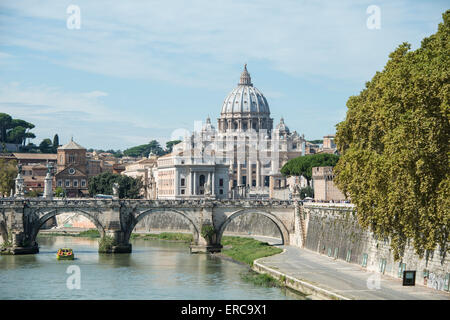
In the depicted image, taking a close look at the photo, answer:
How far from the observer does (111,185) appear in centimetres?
10975

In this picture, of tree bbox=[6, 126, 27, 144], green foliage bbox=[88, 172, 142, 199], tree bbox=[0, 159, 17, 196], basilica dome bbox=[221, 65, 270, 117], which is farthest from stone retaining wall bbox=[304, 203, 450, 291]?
basilica dome bbox=[221, 65, 270, 117]

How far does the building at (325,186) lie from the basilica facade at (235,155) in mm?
34072

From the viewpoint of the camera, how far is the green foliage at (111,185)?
4289 inches

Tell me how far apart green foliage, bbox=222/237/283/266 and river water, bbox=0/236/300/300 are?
3.41 feet

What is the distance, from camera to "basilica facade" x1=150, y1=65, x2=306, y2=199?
123 m

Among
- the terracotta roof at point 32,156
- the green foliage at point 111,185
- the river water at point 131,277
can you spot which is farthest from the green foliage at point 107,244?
the terracotta roof at point 32,156

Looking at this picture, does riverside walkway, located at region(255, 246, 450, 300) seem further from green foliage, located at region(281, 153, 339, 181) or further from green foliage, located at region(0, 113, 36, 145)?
green foliage, located at region(0, 113, 36, 145)

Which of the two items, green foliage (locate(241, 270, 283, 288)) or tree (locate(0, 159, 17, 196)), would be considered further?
tree (locate(0, 159, 17, 196))

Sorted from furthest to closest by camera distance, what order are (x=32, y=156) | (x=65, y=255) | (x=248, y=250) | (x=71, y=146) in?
(x=32, y=156)
(x=71, y=146)
(x=248, y=250)
(x=65, y=255)

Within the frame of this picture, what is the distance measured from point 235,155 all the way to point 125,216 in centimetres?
11352

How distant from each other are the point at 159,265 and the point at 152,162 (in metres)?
98.1

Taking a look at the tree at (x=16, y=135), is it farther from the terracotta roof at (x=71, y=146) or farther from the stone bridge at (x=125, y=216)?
the stone bridge at (x=125, y=216)

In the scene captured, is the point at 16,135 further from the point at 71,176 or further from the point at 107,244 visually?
the point at 107,244

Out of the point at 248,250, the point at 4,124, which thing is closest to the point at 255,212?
the point at 248,250
